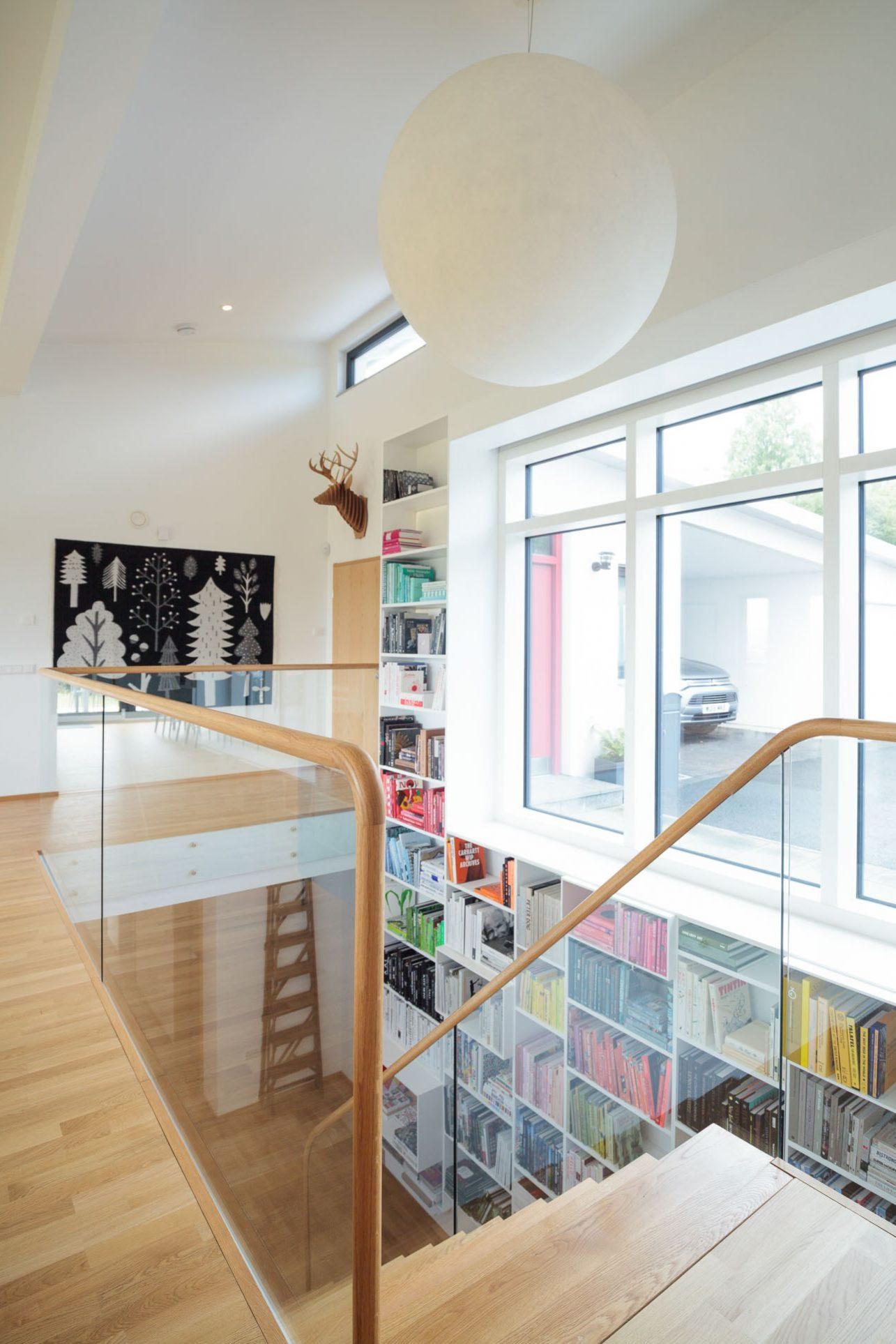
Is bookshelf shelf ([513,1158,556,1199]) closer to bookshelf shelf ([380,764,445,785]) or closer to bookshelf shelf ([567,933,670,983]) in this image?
bookshelf shelf ([567,933,670,983])

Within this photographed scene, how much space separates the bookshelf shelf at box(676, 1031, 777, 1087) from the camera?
1696mm

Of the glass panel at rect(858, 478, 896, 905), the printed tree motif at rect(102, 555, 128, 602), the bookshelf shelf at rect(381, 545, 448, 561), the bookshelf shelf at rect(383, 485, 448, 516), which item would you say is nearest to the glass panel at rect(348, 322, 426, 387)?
the bookshelf shelf at rect(383, 485, 448, 516)

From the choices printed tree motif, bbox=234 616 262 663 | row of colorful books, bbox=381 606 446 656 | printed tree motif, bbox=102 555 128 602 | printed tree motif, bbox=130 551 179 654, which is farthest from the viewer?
printed tree motif, bbox=234 616 262 663

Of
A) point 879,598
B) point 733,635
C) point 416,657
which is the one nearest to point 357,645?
point 416,657

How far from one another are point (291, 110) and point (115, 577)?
3767 millimetres

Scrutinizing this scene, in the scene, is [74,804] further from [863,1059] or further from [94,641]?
[94,641]

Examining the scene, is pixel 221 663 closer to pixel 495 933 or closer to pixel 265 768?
pixel 495 933

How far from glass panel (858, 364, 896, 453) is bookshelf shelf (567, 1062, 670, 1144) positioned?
247 cm

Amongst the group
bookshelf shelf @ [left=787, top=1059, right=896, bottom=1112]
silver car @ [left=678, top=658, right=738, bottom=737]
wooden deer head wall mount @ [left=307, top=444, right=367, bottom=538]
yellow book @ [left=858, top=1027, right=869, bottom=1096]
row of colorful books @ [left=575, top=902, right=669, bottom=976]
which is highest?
wooden deer head wall mount @ [left=307, top=444, right=367, bottom=538]

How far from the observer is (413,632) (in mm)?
5082

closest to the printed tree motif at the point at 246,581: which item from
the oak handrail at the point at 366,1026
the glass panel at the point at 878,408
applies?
the glass panel at the point at 878,408

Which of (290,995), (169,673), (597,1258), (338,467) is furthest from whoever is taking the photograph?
(338,467)

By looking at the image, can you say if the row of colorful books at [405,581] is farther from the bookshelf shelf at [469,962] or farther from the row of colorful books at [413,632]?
the bookshelf shelf at [469,962]

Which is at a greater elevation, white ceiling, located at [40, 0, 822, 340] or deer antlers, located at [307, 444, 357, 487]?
white ceiling, located at [40, 0, 822, 340]
